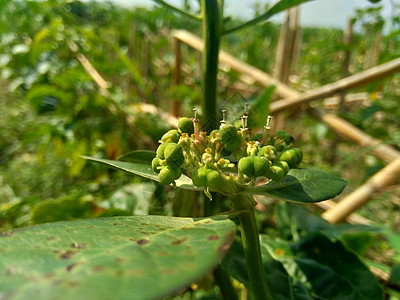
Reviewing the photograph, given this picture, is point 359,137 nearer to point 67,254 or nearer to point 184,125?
point 184,125

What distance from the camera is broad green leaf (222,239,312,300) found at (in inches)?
23.3

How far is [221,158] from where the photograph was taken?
18.1 inches

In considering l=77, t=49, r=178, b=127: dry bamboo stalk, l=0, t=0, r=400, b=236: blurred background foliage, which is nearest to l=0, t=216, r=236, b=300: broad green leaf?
l=0, t=0, r=400, b=236: blurred background foliage

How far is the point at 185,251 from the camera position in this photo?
10.6 inches

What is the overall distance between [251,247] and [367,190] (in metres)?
0.57

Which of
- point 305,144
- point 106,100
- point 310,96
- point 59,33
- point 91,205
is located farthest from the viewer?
point 305,144

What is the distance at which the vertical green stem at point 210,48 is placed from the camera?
0.68 m

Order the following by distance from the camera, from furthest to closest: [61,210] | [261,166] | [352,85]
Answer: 1. [352,85]
2. [61,210]
3. [261,166]

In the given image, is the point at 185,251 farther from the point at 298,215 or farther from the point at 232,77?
the point at 232,77

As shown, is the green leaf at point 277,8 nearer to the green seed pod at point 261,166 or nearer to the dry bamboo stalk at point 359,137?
the green seed pod at point 261,166

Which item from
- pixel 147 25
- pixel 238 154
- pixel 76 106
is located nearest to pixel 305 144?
pixel 76 106

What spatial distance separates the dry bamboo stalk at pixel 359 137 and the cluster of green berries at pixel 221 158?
2.06ft

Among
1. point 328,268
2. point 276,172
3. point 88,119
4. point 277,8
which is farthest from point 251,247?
point 88,119

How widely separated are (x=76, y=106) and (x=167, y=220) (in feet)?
4.32
